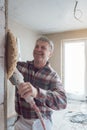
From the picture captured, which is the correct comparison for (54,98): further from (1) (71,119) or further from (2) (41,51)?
(1) (71,119)

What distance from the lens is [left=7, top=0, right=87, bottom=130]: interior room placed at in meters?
3.02

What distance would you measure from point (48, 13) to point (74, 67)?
205 centimetres

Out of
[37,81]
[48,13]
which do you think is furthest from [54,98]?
[48,13]

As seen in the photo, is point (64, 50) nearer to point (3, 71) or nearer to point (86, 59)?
point (86, 59)

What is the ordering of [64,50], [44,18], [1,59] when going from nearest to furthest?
[1,59] → [44,18] → [64,50]

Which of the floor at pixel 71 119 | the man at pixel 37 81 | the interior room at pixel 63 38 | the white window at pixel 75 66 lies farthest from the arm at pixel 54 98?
the white window at pixel 75 66

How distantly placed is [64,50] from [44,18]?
166 cm

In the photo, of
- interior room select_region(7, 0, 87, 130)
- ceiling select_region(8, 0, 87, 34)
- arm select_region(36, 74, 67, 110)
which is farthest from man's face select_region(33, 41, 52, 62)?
ceiling select_region(8, 0, 87, 34)

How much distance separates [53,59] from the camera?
5273 millimetres

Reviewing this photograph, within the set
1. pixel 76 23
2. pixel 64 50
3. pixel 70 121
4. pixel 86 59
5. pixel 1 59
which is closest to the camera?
pixel 1 59

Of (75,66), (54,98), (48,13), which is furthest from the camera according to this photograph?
(75,66)

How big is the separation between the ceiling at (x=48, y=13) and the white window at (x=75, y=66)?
0.65m

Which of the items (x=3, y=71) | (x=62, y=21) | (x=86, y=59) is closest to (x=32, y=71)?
(x=3, y=71)

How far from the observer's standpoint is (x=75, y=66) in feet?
16.3
